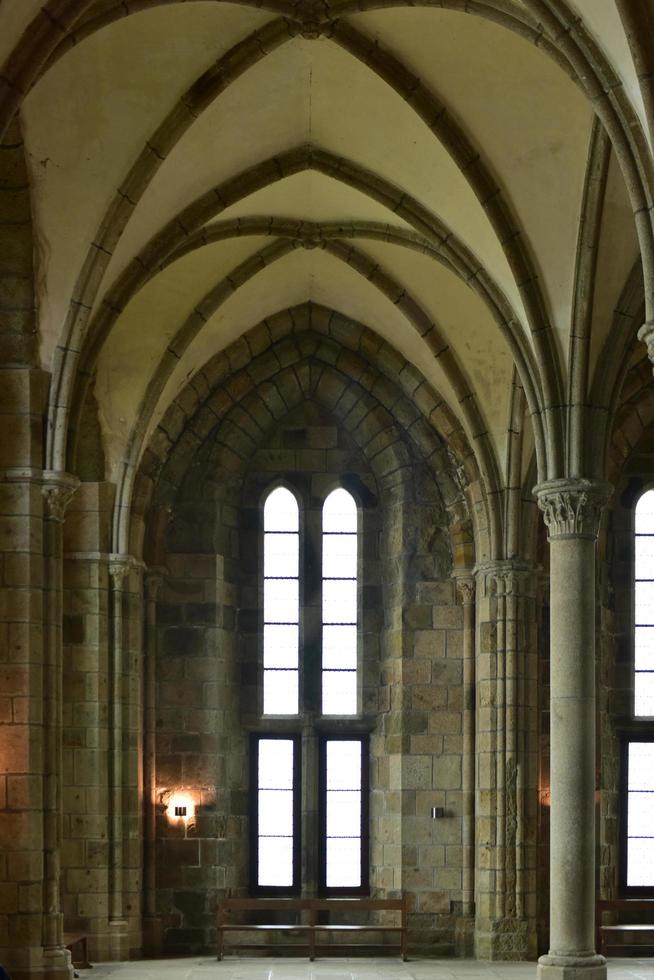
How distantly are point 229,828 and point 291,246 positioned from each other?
23.6ft

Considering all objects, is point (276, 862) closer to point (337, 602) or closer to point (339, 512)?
point (337, 602)

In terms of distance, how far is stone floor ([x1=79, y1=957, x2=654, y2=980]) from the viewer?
1892cm

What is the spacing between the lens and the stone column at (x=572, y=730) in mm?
15453

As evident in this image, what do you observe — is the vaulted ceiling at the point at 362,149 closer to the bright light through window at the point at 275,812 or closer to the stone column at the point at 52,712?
the stone column at the point at 52,712

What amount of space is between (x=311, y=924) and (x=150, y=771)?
2734 mm

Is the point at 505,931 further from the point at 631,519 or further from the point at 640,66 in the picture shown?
the point at 640,66

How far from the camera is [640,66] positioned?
11328 mm

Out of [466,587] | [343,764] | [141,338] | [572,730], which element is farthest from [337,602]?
[572,730]

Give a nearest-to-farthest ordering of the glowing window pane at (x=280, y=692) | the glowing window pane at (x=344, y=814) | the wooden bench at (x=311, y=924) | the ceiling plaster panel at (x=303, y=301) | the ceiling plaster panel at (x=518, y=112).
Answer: the ceiling plaster panel at (x=518, y=112), the wooden bench at (x=311, y=924), the ceiling plaster panel at (x=303, y=301), the glowing window pane at (x=344, y=814), the glowing window pane at (x=280, y=692)

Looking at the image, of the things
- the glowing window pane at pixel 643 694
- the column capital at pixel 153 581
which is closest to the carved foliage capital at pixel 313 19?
the column capital at pixel 153 581

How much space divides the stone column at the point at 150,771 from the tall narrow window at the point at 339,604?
7.38ft

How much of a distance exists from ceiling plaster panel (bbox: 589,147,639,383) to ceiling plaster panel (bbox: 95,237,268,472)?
566 centimetres

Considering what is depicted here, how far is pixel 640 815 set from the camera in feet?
74.7

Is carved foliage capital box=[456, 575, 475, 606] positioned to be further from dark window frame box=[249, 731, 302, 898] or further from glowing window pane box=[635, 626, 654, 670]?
dark window frame box=[249, 731, 302, 898]
